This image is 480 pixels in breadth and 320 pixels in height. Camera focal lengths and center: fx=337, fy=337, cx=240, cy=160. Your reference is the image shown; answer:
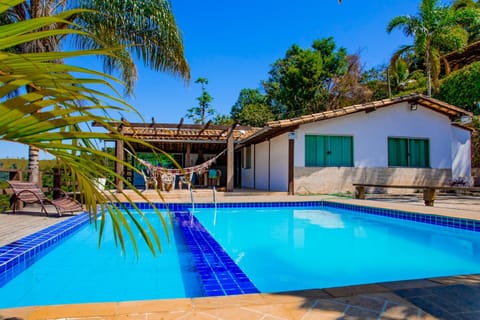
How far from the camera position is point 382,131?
1203 centimetres

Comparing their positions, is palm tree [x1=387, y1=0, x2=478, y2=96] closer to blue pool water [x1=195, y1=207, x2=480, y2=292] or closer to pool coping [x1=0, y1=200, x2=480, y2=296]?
pool coping [x1=0, y1=200, x2=480, y2=296]

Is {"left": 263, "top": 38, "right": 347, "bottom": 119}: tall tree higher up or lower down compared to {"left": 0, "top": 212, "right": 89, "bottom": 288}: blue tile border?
higher up

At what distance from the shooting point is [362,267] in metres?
4.07

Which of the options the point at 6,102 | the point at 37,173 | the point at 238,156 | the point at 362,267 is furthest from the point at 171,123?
the point at 6,102

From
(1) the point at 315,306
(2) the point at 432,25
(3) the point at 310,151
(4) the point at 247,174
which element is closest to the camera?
(1) the point at 315,306

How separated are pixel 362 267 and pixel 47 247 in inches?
154

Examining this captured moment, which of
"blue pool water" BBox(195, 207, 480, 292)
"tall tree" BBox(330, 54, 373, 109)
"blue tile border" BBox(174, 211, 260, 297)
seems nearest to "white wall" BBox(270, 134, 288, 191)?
"blue pool water" BBox(195, 207, 480, 292)

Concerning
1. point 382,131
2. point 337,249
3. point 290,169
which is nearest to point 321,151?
point 290,169

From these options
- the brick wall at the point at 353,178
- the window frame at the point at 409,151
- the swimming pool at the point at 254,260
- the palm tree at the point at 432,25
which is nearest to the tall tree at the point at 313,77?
the palm tree at the point at 432,25

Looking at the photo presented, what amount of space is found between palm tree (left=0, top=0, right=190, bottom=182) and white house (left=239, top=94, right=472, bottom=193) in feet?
13.4

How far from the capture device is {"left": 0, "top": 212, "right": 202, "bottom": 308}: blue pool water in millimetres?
3076

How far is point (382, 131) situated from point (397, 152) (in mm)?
1011

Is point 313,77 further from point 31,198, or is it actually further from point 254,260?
point 254,260

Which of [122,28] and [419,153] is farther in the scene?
[419,153]
